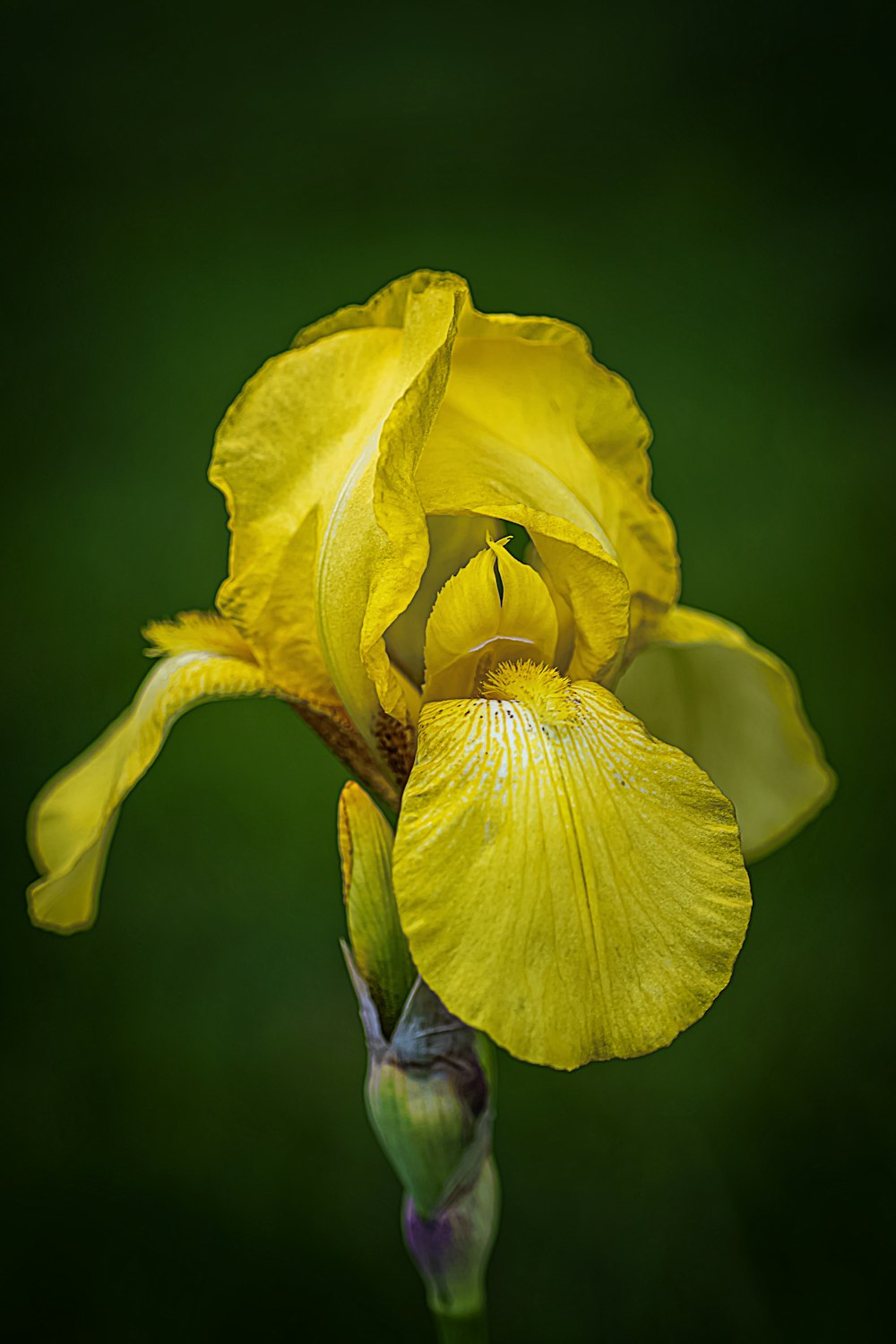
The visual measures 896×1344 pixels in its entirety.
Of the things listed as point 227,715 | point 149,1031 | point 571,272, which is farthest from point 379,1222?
point 571,272

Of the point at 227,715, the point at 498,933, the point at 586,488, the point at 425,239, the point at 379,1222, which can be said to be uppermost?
the point at 425,239

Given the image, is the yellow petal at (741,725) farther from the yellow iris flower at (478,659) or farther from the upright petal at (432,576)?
the upright petal at (432,576)

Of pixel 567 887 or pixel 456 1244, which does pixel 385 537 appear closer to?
pixel 567 887

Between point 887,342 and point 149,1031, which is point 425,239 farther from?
point 149,1031

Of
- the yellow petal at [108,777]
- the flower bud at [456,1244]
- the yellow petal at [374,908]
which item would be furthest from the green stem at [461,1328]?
the yellow petal at [108,777]

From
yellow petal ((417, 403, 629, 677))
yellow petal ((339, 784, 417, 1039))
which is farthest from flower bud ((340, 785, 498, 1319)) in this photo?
yellow petal ((417, 403, 629, 677))

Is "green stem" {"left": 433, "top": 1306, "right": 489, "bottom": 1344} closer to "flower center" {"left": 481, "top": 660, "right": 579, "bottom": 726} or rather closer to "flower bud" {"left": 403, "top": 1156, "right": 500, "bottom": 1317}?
"flower bud" {"left": 403, "top": 1156, "right": 500, "bottom": 1317}
